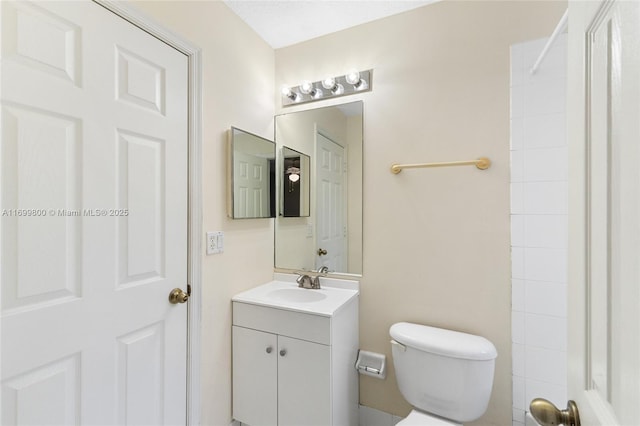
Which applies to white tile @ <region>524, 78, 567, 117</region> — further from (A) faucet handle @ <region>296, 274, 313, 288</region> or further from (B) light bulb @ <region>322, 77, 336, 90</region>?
→ (A) faucet handle @ <region>296, 274, 313, 288</region>

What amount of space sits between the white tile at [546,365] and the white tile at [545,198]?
0.66m

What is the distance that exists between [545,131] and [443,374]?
4.03 ft

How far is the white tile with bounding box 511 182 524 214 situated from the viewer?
1386 millimetres

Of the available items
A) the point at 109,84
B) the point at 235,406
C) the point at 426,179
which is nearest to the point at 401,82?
the point at 426,179

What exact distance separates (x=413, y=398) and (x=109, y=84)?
73.2 inches

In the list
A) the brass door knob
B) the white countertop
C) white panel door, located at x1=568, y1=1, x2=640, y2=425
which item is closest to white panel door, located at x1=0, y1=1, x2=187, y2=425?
the brass door knob

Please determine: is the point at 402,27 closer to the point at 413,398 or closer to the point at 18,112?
the point at 18,112

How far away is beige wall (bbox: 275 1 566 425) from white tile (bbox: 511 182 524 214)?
0.10 ft

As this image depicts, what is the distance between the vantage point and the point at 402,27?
5.37 feet

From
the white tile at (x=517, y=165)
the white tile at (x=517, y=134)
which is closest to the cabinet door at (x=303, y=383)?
the white tile at (x=517, y=165)

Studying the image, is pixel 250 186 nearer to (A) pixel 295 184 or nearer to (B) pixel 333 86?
(A) pixel 295 184

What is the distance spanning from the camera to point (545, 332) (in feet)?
4.41

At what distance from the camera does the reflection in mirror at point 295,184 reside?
1.87 meters

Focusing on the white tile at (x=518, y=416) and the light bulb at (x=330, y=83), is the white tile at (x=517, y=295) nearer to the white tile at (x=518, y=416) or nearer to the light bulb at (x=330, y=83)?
the white tile at (x=518, y=416)
